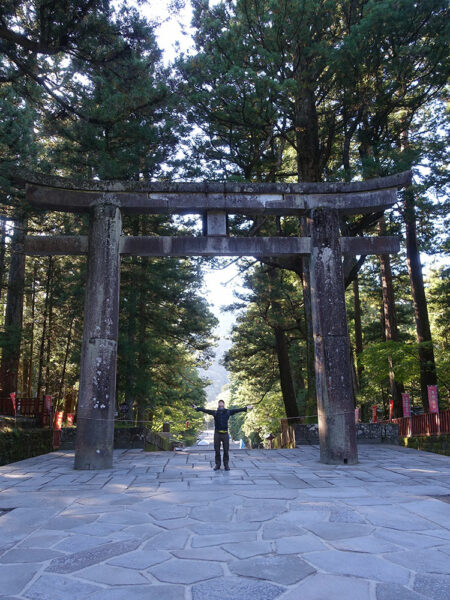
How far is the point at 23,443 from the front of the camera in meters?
12.4

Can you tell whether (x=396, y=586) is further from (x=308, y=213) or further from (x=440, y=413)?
(x=440, y=413)

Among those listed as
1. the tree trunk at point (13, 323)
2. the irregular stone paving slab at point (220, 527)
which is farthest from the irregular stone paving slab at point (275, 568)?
the tree trunk at point (13, 323)

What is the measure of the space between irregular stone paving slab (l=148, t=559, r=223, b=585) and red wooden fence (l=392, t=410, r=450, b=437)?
10913mm

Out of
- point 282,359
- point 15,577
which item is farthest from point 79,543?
point 282,359

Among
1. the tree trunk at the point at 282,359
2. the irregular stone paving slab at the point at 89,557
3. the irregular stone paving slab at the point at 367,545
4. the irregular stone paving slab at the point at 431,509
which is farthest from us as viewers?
the tree trunk at the point at 282,359

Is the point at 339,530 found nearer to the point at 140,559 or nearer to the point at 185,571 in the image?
the point at 185,571

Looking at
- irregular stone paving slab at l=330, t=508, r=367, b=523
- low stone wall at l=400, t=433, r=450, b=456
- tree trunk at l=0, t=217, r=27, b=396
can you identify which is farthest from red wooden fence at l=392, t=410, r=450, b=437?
tree trunk at l=0, t=217, r=27, b=396

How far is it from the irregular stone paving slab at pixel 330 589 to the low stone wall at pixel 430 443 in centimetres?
1032

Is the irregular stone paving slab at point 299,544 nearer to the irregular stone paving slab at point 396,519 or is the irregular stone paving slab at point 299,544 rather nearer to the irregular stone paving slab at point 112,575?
the irregular stone paving slab at point 396,519

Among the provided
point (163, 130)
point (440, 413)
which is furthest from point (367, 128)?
point (440, 413)

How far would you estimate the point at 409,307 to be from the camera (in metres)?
26.7

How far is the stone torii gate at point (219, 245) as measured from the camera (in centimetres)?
916

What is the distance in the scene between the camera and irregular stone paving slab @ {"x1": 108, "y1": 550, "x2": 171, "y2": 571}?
353cm

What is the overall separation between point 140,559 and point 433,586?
7.37 ft
